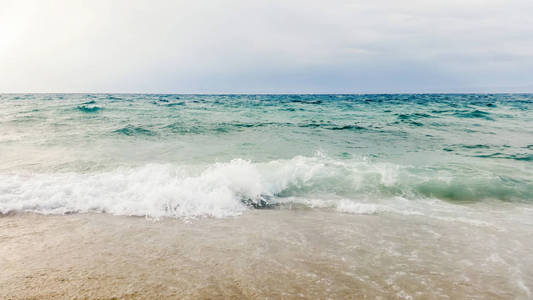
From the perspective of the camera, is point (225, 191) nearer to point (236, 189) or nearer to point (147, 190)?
point (236, 189)

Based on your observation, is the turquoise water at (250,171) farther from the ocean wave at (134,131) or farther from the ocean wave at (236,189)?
the ocean wave at (134,131)

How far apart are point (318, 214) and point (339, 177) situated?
2.40 metres

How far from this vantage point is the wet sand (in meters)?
3.21

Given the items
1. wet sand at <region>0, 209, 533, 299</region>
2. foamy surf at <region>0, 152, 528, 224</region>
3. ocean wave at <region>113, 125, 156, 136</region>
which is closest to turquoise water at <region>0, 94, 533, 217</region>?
foamy surf at <region>0, 152, 528, 224</region>

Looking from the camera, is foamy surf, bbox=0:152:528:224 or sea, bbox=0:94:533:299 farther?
foamy surf, bbox=0:152:528:224

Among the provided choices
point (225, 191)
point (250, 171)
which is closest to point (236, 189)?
point (225, 191)

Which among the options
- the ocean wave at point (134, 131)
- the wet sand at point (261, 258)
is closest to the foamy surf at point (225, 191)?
the wet sand at point (261, 258)

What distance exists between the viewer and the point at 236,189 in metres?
6.53

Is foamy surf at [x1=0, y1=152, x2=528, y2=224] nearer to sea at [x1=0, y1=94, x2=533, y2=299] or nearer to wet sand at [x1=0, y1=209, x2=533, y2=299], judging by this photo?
sea at [x1=0, y1=94, x2=533, y2=299]

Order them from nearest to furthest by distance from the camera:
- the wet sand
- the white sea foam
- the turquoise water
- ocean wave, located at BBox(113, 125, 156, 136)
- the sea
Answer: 1. the wet sand
2. the sea
3. the white sea foam
4. the turquoise water
5. ocean wave, located at BBox(113, 125, 156, 136)

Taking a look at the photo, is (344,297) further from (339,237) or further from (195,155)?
(195,155)

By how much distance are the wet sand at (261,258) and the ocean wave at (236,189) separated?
48cm

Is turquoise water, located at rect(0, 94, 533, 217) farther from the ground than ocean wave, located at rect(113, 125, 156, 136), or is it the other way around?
ocean wave, located at rect(113, 125, 156, 136)

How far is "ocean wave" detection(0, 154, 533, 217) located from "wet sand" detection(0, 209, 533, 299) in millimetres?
476
